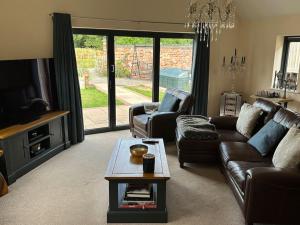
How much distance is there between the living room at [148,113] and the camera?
254cm

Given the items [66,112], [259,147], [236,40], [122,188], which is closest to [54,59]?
[66,112]

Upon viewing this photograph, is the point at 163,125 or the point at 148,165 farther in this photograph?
the point at 163,125

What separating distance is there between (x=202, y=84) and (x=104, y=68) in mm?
2069

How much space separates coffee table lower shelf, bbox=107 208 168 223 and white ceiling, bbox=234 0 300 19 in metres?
4.18

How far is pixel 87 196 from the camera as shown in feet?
9.70

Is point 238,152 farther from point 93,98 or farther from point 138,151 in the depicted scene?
point 93,98

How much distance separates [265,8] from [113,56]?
307cm

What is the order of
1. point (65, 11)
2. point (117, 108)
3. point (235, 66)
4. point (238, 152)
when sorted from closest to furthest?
point (238, 152), point (65, 11), point (117, 108), point (235, 66)

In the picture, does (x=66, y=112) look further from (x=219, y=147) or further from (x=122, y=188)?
(x=219, y=147)

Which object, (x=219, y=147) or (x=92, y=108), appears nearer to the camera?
(x=219, y=147)

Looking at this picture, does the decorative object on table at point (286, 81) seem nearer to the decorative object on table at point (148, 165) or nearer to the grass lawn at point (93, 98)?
the grass lawn at point (93, 98)

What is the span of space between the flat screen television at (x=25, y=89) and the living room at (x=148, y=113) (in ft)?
0.06

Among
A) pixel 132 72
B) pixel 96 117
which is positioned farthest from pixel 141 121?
pixel 132 72

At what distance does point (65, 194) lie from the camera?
118 inches
